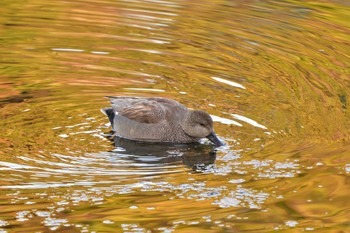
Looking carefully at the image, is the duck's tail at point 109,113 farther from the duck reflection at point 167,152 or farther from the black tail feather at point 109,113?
the duck reflection at point 167,152

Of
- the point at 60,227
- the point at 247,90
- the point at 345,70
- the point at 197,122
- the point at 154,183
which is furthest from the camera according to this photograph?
the point at 345,70

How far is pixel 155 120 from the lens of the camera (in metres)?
13.8

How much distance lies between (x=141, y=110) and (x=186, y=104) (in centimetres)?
92

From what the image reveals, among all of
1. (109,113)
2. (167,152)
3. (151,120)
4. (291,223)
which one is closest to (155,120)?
(151,120)

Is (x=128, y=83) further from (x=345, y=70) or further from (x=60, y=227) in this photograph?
(x=60, y=227)

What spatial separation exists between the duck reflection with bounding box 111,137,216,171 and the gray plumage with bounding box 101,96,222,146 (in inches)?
5.1

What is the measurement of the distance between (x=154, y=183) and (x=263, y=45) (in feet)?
23.1

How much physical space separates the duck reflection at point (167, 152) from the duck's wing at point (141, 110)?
0.37m

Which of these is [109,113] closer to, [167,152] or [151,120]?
[151,120]

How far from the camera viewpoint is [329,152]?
40.8ft

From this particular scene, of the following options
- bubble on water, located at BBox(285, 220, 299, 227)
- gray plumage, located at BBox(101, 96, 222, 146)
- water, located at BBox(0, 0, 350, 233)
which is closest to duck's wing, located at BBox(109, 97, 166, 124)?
gray plumage, located at BBox(101, 96, 222, 146)

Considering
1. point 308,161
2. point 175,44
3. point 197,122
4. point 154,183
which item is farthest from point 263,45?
Answer: point 154,183

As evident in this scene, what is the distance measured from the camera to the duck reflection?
1247cm

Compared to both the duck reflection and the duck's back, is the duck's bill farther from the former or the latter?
the duck's back
